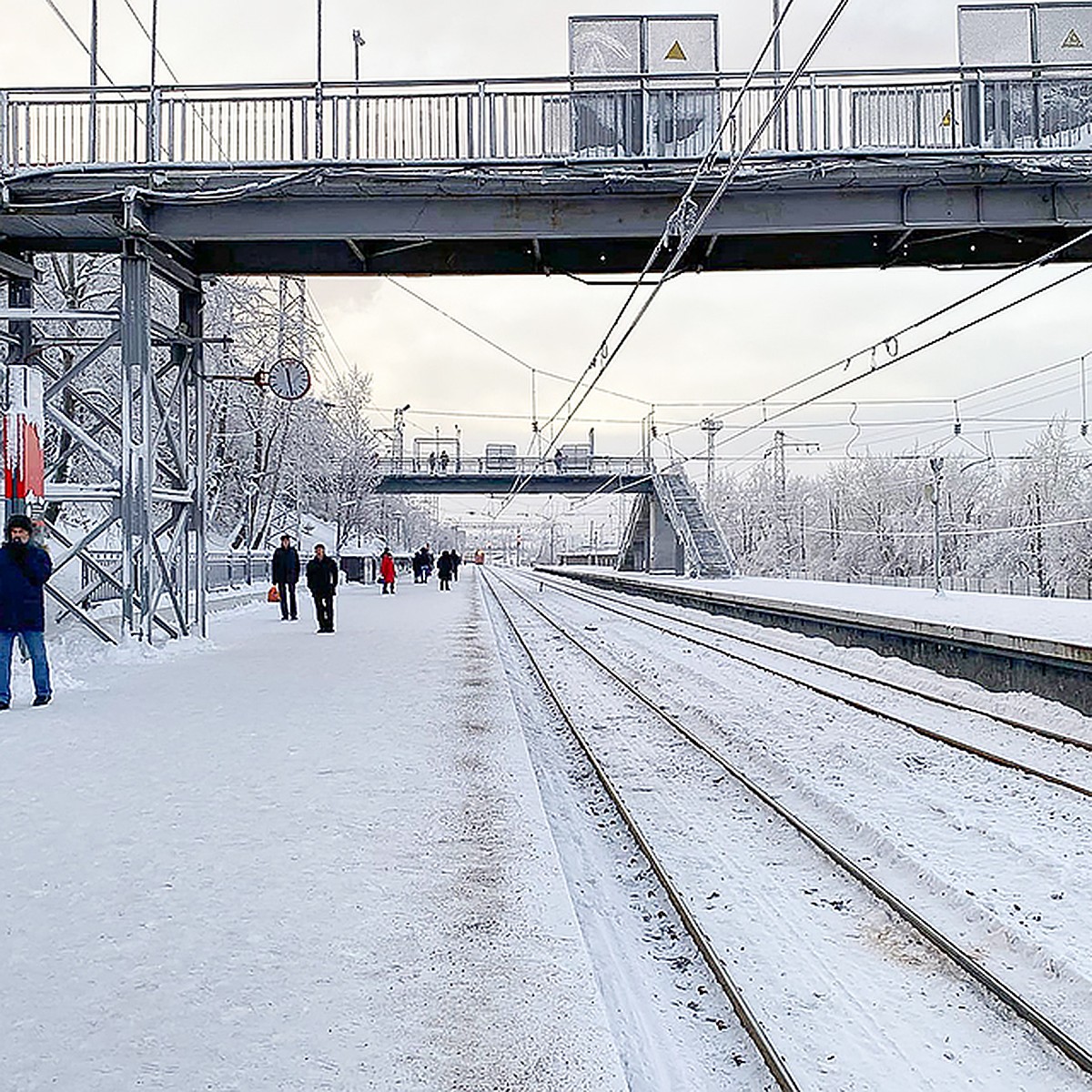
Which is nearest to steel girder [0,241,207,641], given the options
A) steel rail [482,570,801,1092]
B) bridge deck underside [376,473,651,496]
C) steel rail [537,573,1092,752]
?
steel rail [482,570,801,1092]

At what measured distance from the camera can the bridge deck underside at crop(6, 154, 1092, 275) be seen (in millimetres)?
16047

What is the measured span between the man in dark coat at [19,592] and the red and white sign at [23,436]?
1134 mm

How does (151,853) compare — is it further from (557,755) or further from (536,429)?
(536,429)

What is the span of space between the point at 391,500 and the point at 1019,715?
85.1 meters

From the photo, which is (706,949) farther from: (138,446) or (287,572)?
(287,572)

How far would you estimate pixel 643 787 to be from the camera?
1005cm

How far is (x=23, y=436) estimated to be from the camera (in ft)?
43.7

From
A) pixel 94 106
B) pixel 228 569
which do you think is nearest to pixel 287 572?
pixel 228 569

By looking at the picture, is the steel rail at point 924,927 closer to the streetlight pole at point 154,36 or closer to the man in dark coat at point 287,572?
the streetlight pole at point 154,36

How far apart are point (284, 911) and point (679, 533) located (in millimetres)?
53047

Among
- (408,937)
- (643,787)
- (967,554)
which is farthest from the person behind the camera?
(967,554)

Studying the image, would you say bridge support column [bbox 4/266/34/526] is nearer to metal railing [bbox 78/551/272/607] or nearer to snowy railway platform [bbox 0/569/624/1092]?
metal railing [bbox 78/551/272/607]

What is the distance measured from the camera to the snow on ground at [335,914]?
4.06 metres

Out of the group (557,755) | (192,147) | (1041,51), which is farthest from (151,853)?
(1041,51)
